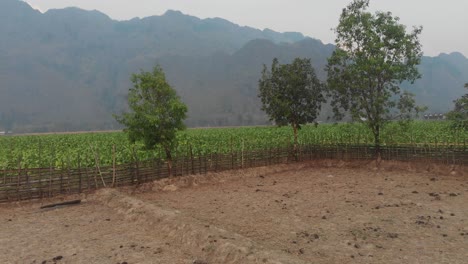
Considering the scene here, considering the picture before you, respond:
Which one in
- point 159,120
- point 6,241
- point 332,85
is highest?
point 332,85

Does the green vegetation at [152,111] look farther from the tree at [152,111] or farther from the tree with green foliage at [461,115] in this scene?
the tree with green foliage at [461,115]

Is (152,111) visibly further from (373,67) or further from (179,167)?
(373,67)

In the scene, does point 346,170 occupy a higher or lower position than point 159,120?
lower

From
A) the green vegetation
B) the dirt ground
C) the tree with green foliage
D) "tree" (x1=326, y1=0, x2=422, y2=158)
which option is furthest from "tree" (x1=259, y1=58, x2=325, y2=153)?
the green vegetation

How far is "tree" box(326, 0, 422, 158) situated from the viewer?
26.4m

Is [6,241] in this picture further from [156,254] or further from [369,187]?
[369,187]

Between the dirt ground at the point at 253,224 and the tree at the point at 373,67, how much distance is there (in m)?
6.81

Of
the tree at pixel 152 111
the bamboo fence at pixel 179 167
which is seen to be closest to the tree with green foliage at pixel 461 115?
the bamboo fence at pixel 179 167

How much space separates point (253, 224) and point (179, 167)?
1045cm

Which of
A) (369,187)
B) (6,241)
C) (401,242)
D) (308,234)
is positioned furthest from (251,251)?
(369,187)

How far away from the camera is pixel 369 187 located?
64.9 ft

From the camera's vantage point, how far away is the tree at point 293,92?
→ 29.4 meters

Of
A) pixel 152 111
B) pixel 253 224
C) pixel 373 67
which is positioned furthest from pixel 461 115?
pixel 152 111

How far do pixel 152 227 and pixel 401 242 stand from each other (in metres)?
8.73
